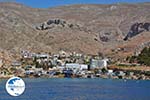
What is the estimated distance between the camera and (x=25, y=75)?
195 meters

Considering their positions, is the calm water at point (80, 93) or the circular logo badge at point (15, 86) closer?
the circular logo badge at point (15, 86)

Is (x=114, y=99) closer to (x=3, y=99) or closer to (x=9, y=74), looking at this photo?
(x=3, y=99)

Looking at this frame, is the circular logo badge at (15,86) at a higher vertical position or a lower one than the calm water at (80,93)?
higher

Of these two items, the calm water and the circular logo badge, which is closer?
the circular logo badge

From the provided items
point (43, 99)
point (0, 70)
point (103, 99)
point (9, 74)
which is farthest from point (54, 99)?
point (0, 70)

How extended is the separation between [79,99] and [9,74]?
118m

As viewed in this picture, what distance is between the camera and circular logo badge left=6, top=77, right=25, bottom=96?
14414 millimetres

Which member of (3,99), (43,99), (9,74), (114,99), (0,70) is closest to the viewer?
(3,99)

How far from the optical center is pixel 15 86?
14602 millimetres

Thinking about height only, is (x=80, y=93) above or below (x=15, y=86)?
below

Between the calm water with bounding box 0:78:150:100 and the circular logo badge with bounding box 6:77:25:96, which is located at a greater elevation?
the circular logo badge with bounding box 6:77:25:96

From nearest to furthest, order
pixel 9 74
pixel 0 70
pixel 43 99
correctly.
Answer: pixel 43 99
pixel 9 74
pixel 0 70

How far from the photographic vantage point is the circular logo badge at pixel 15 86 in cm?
1441

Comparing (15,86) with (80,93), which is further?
(80,93)
